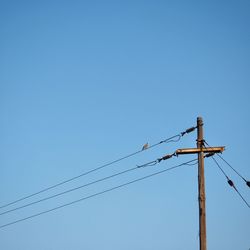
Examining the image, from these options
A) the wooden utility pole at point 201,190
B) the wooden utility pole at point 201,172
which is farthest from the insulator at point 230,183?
the wooden utility pole at point 201,190

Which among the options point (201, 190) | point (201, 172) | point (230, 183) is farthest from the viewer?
point (230, 183)

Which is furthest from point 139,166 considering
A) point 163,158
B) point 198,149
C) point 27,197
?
point 27,197

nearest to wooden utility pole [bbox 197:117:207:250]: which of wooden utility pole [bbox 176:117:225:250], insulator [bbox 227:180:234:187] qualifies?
wooden utility pole [bbox 176:117:225:250]

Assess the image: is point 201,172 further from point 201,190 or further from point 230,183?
point 230,183

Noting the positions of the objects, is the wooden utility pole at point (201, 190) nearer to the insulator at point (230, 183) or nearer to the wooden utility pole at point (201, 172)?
the wooden utility pole at point (201, 172)

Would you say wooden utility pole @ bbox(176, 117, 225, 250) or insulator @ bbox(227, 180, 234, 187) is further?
insulator @ bbox(227, 180, 234, 187)

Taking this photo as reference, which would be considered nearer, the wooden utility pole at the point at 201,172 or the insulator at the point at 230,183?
the wooden utility pole at the point at 201,172

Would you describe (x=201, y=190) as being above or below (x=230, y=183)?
below

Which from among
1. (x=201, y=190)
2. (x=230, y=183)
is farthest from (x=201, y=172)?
(x=230, y=183)

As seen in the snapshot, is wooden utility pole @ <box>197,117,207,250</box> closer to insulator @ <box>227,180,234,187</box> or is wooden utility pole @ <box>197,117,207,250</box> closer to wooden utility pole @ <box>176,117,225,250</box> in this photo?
wooden utility pole @ <box>176,117,225,250</box>

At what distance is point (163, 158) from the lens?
43.9 feet

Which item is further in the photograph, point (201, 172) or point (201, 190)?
point (201, 172)

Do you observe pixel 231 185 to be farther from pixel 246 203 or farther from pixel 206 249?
pixel 206 249

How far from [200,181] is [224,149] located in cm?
166
